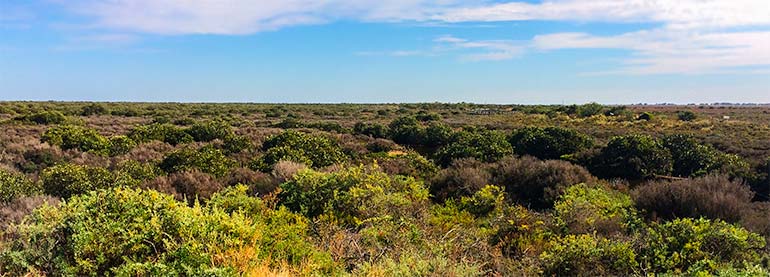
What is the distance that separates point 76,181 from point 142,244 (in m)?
5.66

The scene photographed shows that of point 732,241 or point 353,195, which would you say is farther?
point 353,195

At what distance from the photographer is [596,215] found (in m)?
7.54

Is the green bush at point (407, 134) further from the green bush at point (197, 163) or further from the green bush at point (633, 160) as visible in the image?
the green bush at point (197, 163)

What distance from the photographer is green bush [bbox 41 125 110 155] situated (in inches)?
656

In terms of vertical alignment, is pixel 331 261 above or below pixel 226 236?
below

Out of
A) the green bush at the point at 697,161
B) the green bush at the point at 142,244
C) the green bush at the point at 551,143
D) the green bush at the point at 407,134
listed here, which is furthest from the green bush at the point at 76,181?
the green bush at the point at 407,134

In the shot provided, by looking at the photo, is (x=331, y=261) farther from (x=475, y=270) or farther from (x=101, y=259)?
(x=101, y=259)

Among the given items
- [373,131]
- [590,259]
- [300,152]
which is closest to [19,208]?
[300,152]

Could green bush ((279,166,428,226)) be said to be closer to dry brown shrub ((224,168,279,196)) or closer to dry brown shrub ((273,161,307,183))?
dry brown shrub ((224,168,279,196))

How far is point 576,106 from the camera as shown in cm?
5059

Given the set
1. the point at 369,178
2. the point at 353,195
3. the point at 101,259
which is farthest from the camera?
the point at 369,178

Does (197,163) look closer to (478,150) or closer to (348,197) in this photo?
(348,197)

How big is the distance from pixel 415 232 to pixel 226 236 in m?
2.60

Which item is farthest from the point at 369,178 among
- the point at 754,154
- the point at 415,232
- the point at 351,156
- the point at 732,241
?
the point at 754,154
